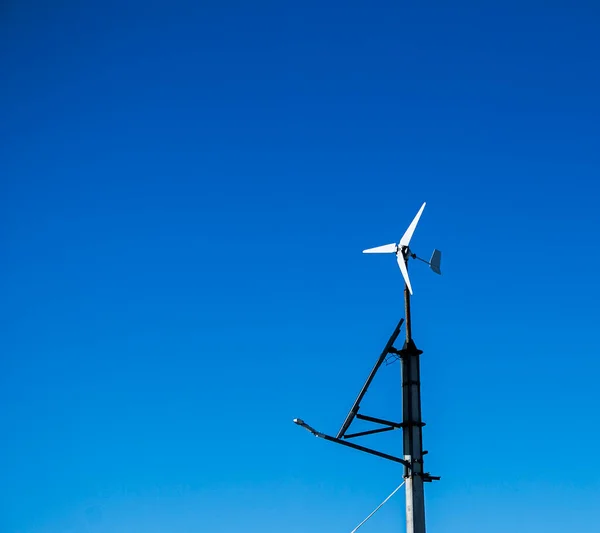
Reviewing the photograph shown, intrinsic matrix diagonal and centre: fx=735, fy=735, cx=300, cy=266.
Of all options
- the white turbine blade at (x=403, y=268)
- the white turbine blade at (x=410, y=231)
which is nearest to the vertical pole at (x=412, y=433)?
the white turbine blade at (x=403, y=268)

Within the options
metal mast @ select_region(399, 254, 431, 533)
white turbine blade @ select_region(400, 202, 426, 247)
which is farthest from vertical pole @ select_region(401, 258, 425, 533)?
white turbine blade @ select_region(400, 202, 426, 247)

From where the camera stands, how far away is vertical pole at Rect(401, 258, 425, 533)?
1213 inches

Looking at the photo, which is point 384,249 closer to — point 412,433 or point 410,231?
point 410,231

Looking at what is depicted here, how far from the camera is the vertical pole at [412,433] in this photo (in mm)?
30812

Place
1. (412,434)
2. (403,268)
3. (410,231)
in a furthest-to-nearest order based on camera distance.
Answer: (410,231) → (403,268) → (412,434)

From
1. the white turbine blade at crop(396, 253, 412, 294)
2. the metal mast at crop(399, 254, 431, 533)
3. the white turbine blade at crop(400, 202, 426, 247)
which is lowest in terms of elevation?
the metal mast at crop(399, 254, 431, 533)

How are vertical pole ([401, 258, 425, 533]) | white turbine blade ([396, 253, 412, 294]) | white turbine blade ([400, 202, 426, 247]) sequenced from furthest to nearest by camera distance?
white turbine blade ([400, 202, 426, 247]), white turbine blade ([396, 253, 412, 294]), vertical pole ([401, 258, 425, 533])

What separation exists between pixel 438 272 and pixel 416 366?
662cm

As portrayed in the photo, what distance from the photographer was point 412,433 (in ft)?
105

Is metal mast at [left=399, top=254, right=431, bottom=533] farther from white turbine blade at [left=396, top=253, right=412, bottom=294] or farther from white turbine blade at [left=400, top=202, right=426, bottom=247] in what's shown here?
white turbine blade at [left=400, top=202, right=426, bottom=247]

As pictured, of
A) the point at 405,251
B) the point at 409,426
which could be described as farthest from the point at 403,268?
the point at 409,426

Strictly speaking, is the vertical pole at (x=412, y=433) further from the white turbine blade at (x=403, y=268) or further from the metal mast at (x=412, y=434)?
the white turbine blade at (x=403, y=268)

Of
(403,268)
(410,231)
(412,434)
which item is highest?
(410,231)

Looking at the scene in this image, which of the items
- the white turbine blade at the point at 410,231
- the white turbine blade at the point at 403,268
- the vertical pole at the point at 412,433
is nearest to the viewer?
the vertical pole at the point at 412,433
